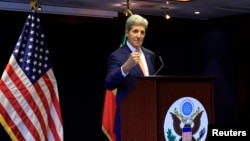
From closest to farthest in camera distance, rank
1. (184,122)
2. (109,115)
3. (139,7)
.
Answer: (184,122) < (109,115) < (139,7)

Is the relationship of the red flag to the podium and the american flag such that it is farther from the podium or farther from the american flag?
the podium

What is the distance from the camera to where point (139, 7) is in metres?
6.32

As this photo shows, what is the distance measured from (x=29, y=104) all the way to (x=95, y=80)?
3897mm

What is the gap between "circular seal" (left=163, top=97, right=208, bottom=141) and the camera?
60.5 inches

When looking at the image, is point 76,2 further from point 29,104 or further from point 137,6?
point 29,104

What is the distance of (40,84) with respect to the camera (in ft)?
10.6

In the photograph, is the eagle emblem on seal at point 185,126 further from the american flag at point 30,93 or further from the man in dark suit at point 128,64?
the american flag at point 30,93

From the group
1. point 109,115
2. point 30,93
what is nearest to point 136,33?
point 30,93

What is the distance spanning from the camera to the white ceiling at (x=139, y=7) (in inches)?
231

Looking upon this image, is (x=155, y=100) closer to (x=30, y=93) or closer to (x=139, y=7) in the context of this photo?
(x=30, y=93)

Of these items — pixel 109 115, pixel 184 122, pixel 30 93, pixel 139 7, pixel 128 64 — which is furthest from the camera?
pixel 139 7

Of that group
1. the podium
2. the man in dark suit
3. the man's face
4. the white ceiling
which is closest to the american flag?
the man in dark suit

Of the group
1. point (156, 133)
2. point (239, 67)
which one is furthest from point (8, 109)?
point (239, 67)

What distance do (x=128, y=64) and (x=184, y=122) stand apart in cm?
38
